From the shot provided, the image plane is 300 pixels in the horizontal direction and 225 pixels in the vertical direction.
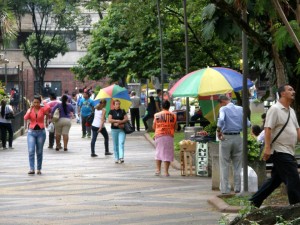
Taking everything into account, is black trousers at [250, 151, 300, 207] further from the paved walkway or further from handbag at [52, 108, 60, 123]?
handbag at [52, 108, 60, 123]

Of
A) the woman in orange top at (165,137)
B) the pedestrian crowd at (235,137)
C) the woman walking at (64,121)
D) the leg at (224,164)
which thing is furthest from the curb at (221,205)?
the woman walking at (64,121)

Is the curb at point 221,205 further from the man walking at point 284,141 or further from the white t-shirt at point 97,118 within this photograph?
the white t-shirt at point 97,118

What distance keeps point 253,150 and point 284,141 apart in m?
3.76

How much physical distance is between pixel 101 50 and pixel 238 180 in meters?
27.1

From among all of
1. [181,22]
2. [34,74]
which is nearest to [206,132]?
[181,22]

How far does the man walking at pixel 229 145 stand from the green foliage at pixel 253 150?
0.16 metres

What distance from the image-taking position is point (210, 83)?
20.3m

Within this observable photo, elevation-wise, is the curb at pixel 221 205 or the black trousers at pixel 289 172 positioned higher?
the black trousers at pixel 289 172

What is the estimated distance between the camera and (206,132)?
64.6 feet

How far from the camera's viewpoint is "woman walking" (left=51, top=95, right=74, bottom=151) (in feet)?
93.9

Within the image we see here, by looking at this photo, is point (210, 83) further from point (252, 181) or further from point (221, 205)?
point (221, 205)

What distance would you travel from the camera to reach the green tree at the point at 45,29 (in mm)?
61844

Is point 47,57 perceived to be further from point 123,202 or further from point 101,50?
point 123,202

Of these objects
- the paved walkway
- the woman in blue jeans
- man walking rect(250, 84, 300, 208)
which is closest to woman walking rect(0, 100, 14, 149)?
the paved walkway
